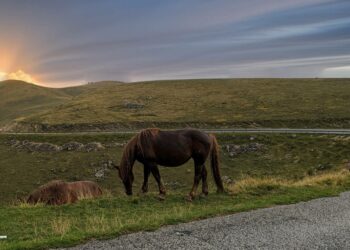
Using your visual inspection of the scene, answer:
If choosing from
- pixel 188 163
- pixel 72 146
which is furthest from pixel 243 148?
pixel 72 146

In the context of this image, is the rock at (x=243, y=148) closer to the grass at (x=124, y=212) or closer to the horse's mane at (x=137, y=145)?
the grass at (x=124, y=212)

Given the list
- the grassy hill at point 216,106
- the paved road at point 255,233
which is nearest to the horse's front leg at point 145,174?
the paved road at point 255,233

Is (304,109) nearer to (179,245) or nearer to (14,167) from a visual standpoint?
(14,167)

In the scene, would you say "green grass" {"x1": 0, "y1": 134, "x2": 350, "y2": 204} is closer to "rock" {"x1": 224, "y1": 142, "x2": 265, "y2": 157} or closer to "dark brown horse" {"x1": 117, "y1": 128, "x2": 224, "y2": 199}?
"rock" {"x1": 224, "y1": 142, "x2": 265, "y2": 157}

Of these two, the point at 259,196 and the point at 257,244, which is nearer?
the point at 257,244

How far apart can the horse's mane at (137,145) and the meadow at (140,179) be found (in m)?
1.27

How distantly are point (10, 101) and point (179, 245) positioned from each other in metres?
190

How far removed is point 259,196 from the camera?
15750mm

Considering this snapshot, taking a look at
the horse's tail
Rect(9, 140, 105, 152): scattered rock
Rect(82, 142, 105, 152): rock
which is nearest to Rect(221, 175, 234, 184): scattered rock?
the horse's tail

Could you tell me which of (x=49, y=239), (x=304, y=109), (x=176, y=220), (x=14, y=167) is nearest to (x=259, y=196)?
(x=176, y=220)

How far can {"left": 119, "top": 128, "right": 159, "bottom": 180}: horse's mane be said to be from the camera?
15766mm

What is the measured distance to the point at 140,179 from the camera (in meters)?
35.4

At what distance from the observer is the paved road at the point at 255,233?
914cm

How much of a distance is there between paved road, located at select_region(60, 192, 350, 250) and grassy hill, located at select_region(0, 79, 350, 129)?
5085 centimetres
